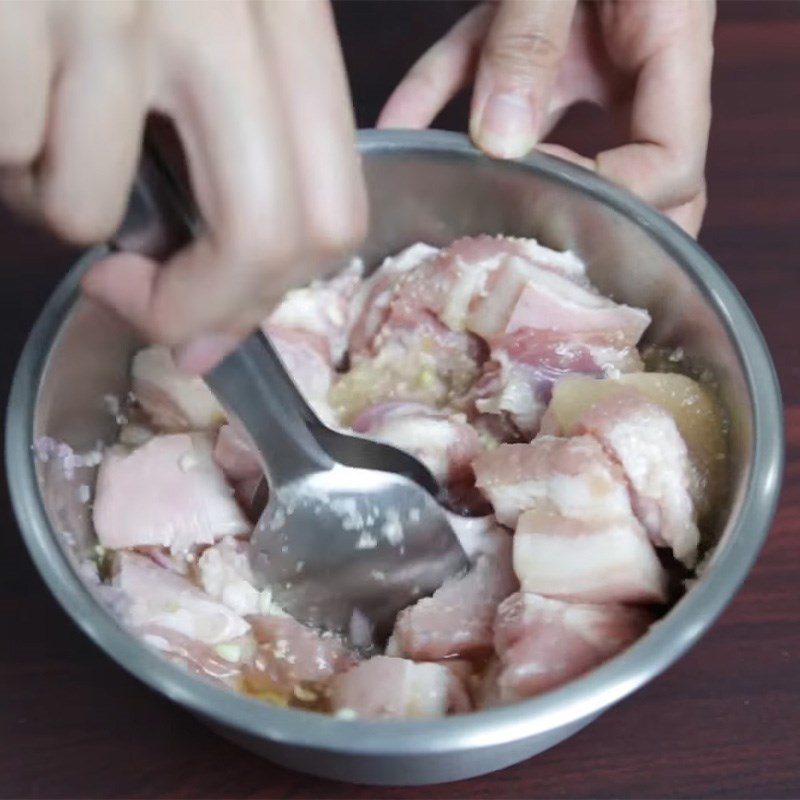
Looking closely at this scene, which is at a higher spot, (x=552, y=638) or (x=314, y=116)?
(x=314, y=116)

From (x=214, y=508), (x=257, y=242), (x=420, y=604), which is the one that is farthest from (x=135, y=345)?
(x=257, y=242)

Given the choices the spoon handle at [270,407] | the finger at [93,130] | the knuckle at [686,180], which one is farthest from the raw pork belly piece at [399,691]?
the knuckle at [686,180]

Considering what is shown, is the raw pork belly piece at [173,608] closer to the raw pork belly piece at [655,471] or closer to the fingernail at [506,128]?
the raw pork belly piece at [655,471]

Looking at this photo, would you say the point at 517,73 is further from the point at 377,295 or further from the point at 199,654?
the point at 199,654

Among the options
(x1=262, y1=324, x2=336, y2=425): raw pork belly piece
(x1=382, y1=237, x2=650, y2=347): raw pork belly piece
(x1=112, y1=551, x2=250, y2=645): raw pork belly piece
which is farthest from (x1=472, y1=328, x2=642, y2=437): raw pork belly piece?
(x1=112, y1=551, x2=250, y2=645): raw pork belly piece

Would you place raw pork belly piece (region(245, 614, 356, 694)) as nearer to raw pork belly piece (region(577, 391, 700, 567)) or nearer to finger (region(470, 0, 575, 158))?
raw pork belly piece (region(577, 391, 700, 567))

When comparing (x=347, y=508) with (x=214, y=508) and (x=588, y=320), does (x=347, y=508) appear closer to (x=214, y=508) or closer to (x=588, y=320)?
(x=214, y=508)

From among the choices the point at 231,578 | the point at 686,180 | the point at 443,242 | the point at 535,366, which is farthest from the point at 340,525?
the point at 686,180
